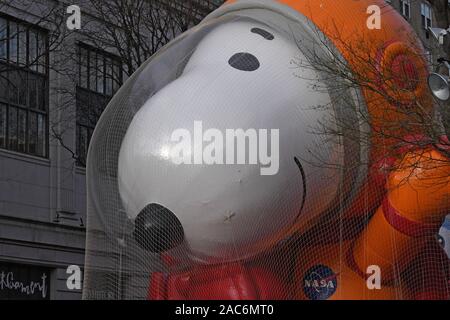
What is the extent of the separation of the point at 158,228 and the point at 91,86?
48.9 ft

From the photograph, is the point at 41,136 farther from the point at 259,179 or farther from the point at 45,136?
the point at 259,179

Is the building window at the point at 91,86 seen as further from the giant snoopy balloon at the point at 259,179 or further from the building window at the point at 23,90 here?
the giant snoopy balloon at the point at 259,179

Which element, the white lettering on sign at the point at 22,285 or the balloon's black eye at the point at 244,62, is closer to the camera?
the balloon's black eye at the point at 244,62

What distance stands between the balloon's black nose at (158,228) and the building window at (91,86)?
13.7 metres

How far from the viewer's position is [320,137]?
9.46 meters

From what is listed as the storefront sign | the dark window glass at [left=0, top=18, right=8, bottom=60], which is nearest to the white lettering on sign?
the storefront sign

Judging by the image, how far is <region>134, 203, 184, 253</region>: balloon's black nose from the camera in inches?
357

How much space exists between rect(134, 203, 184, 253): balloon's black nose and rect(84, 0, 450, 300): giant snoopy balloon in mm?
11

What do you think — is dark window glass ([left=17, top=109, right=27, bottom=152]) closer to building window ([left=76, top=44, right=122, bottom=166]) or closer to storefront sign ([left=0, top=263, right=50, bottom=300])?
building window ([left=76, top=44, right=122, bottom=166])

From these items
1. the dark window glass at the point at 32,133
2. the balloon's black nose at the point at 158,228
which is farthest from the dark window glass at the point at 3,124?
the balloon's black nose at the point at 158,228

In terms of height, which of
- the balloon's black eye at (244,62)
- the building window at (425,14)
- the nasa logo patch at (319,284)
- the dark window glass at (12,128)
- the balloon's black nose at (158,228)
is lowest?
the nasa logo patch at (319,284)

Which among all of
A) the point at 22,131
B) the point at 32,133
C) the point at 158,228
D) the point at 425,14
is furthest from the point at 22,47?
the point at 425,14

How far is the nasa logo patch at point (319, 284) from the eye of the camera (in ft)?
31.8

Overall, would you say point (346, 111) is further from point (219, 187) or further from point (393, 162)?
point (219, 187)
